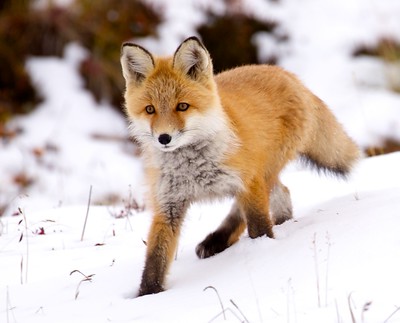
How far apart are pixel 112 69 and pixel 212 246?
6468 mm

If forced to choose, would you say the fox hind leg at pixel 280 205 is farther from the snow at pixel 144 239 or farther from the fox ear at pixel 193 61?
the fox ear at pixel 193 61

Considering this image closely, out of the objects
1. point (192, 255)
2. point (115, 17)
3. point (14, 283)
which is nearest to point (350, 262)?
point (192, 255)

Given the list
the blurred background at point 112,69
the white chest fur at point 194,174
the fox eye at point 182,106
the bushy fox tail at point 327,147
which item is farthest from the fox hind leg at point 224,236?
the blurred background at point 112,69

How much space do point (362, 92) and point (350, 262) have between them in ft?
27.6

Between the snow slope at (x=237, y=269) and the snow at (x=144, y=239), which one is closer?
the snow slope at (x=237, y=269)

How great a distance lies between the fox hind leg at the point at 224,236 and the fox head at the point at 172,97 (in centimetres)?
79

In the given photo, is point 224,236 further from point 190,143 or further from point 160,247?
point 190,143

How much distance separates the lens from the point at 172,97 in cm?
397

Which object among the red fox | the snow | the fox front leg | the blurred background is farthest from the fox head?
the blurred background

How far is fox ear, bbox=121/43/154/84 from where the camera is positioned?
4130 mm

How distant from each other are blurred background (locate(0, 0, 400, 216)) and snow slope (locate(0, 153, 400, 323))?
9.65ft

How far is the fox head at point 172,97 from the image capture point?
3879 mm

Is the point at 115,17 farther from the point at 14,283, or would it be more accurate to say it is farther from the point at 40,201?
the point at 14,283

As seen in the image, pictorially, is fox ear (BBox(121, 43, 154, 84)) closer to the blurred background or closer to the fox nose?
the fox nose
